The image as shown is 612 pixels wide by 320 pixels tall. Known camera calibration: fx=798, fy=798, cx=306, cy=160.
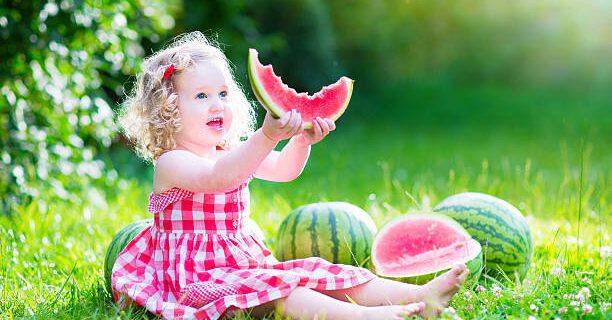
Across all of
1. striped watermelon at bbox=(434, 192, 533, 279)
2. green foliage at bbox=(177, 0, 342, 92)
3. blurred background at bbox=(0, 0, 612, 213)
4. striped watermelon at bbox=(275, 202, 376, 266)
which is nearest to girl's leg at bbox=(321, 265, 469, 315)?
striped watermelon at bbox=(275, 202, 376, 266)

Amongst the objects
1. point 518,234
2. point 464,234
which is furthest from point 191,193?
point 518,234

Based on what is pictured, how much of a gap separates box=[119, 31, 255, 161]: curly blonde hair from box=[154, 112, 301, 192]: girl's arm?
0.15 metres

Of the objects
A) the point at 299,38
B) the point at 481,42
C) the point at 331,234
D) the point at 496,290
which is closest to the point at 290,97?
the point at 331,234

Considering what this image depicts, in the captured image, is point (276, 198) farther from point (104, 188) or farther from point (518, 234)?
point (518, 234)

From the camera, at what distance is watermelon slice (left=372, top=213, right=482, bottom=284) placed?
11.6 ft

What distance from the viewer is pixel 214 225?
339 centimetres

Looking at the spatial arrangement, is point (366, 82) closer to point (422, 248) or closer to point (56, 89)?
point (56, 89)

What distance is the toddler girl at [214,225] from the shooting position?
3078 millimetres

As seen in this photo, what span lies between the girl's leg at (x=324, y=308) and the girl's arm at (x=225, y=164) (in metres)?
0.50

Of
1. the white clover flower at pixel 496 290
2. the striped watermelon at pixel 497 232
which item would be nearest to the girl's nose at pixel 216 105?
the striped watermelon at pixel 497 232

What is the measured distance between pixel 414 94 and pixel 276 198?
7.47m

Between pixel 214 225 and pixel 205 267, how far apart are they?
7.6 inches

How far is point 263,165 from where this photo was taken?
3.65 metres

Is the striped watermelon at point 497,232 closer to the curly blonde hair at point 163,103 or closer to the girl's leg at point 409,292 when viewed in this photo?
the girl's leg at point 409,292
